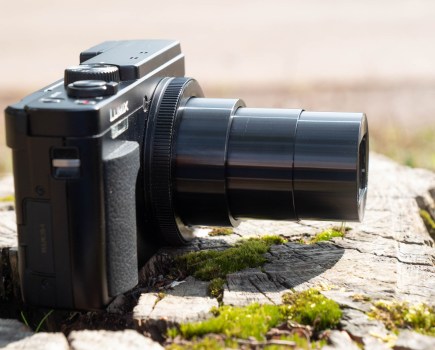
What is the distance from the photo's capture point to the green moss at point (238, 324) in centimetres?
239

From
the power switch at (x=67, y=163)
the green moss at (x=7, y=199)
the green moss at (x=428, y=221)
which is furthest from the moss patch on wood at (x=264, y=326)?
the green moss at (x=7, y=199)

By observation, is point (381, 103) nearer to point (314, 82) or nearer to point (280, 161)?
point (314, 82)

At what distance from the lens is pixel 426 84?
8.59 metres

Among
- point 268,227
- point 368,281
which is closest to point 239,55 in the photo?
point 268,227

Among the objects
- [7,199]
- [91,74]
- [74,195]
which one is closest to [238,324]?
[74,195]

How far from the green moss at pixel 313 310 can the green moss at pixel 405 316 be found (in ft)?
0.38

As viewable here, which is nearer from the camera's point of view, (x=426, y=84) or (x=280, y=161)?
(x=280, y=161)

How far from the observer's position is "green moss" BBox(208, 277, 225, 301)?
8.85 ft

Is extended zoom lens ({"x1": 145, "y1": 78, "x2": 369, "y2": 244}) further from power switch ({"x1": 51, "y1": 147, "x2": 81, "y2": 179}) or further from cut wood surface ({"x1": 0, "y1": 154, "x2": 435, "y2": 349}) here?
power switch ({"x1": 51, "y1": 147, "x2": 81, "y2": 179})

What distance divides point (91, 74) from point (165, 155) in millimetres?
382

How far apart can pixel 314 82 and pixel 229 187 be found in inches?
237

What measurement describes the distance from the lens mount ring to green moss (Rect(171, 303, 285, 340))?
502 millimetres

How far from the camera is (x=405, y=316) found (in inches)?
97.7

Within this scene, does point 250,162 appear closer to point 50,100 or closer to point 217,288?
point 217,288
